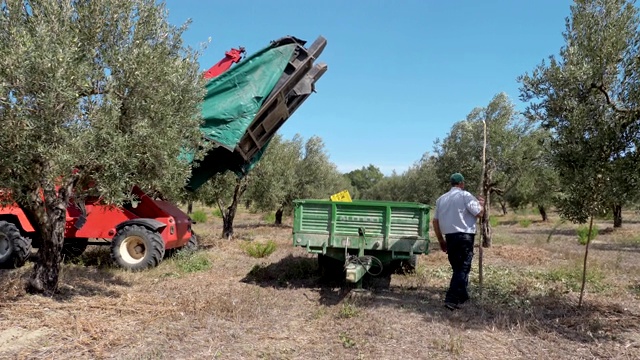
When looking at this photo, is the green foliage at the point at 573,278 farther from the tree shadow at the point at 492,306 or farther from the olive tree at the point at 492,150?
the olive tree at the point at 492,150

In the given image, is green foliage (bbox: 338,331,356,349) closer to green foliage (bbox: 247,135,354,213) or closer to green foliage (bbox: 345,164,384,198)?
green foliage (bbox: 247,135,354,213)

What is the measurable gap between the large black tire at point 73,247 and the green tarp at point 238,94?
178 inches

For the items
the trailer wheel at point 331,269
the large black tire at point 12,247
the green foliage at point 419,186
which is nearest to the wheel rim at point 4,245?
the large black tire at point 12,247

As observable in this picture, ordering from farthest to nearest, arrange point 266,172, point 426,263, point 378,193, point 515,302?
point 378,193 → point 266,172 → point 426,263 → point 515,302

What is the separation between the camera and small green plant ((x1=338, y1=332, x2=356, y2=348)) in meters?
5.39

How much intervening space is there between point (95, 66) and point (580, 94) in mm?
6928

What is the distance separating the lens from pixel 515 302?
302 inches

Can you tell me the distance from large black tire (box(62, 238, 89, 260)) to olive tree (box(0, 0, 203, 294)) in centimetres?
401

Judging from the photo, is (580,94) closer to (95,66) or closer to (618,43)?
(618,43)

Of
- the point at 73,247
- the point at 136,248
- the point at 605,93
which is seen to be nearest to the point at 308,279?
the point at 136,248

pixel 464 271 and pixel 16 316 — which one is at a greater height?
pixel 464 271

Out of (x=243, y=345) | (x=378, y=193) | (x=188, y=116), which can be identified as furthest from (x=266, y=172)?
(x=378, y=193)

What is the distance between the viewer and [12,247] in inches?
385

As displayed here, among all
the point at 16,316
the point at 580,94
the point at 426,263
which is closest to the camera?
the point at 16,316
